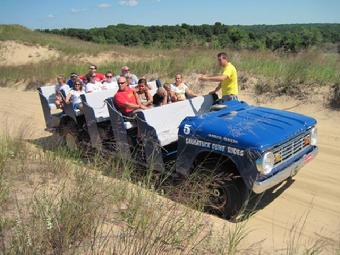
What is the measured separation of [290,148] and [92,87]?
5.77 meters

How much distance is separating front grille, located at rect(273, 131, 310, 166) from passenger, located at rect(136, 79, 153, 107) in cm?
333

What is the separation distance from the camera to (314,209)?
18.3ft

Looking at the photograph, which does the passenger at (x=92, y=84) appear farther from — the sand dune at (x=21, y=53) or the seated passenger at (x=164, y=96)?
the sand dune at (x=21, y=53)

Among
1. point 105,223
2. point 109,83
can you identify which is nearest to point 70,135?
point 109,83

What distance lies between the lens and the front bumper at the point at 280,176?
484 cm

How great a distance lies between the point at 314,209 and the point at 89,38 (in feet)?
210

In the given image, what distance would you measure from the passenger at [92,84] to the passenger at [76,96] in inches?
6.6

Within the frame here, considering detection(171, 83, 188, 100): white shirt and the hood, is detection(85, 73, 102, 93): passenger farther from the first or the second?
the hood

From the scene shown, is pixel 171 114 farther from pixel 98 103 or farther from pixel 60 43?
pixel 60 43

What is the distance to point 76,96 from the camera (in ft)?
29.7

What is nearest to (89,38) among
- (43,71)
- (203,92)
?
(43,71)

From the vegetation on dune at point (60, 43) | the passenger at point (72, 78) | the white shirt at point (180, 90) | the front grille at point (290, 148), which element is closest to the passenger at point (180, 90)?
the white shirt at point (180, 90)

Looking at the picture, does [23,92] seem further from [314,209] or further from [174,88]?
[314,209]

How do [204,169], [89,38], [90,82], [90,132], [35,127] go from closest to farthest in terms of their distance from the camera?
[204,169], [90,132], [90,82], [35,127], [89,38]
